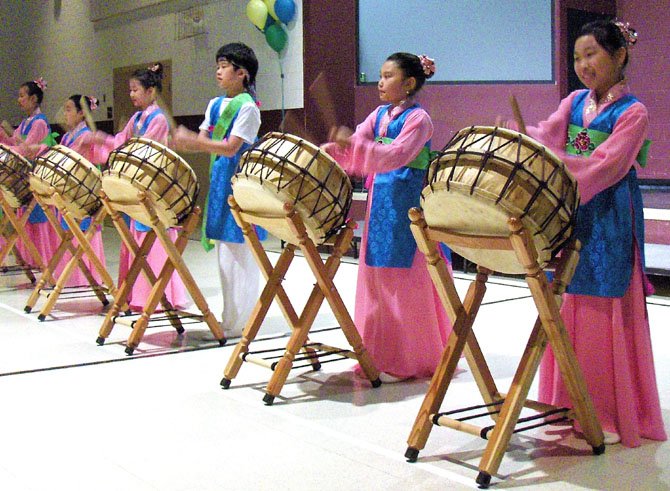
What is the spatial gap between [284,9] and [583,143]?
6.33m

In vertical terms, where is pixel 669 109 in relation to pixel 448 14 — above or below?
below

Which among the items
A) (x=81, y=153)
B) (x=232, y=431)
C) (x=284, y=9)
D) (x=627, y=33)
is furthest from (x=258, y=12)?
(x=232, y=431)

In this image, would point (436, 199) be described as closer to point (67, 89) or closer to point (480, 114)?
point (480, 114)

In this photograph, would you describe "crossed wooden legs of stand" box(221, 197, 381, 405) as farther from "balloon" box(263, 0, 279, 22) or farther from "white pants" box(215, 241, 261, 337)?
"balloon" box(263, 0, 279, 22)

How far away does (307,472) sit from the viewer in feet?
8.72

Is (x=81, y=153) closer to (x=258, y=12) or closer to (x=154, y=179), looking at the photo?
(x=154, y=179)

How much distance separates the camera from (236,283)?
180 inches

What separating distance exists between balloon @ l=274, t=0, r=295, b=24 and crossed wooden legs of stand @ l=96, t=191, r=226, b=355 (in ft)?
15.9

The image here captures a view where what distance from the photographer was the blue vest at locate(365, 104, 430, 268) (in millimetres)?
3596

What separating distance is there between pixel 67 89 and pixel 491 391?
1195 centimetres

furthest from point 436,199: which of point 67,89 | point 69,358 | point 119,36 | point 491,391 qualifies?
point 67,89

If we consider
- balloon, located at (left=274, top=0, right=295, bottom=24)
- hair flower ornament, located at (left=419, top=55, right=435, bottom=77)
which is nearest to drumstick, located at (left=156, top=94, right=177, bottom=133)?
hair flower ornament, located at (left=419, top=55, right=435, bottom=77)

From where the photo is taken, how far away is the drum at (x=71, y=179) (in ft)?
16.1

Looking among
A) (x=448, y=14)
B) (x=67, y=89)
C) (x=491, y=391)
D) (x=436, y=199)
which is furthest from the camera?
(x=67, y=89)
